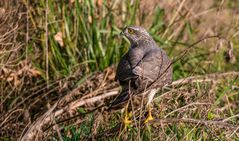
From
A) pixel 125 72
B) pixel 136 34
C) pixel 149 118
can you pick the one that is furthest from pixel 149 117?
pixel 136 34

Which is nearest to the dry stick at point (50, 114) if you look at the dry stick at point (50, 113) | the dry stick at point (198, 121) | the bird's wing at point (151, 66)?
the dry stick at point (50, 113)

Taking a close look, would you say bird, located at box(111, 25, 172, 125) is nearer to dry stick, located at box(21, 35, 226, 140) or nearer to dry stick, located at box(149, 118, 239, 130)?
dry stick, located at box(21, 35, 226, 140)

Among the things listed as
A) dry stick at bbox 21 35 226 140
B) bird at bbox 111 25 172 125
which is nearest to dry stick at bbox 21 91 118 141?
dry stick at bbox 21 35 226 140

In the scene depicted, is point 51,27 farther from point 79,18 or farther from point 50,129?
point 50,129

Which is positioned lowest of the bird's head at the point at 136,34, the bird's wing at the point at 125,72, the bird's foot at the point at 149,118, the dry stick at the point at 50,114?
the dry stick at the point at 50,114

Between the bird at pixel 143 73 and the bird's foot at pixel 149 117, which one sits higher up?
the bird at pixel 143 73

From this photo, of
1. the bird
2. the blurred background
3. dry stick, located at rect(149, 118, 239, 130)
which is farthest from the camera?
the blurred background

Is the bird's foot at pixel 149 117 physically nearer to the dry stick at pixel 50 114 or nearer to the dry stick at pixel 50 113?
the dry stick at pixel 50 113

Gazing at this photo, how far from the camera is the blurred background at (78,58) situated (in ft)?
22.0

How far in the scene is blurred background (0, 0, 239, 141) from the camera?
22.0ft

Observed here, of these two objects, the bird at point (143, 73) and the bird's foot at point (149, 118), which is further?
the bird's foot at point (149, 118)

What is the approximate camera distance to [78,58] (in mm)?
7629

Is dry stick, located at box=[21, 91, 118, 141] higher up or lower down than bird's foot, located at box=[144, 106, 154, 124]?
lower down

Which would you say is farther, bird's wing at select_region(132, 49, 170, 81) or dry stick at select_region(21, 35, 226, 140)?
dry stick at select_region(21, 35, 226, 140)
